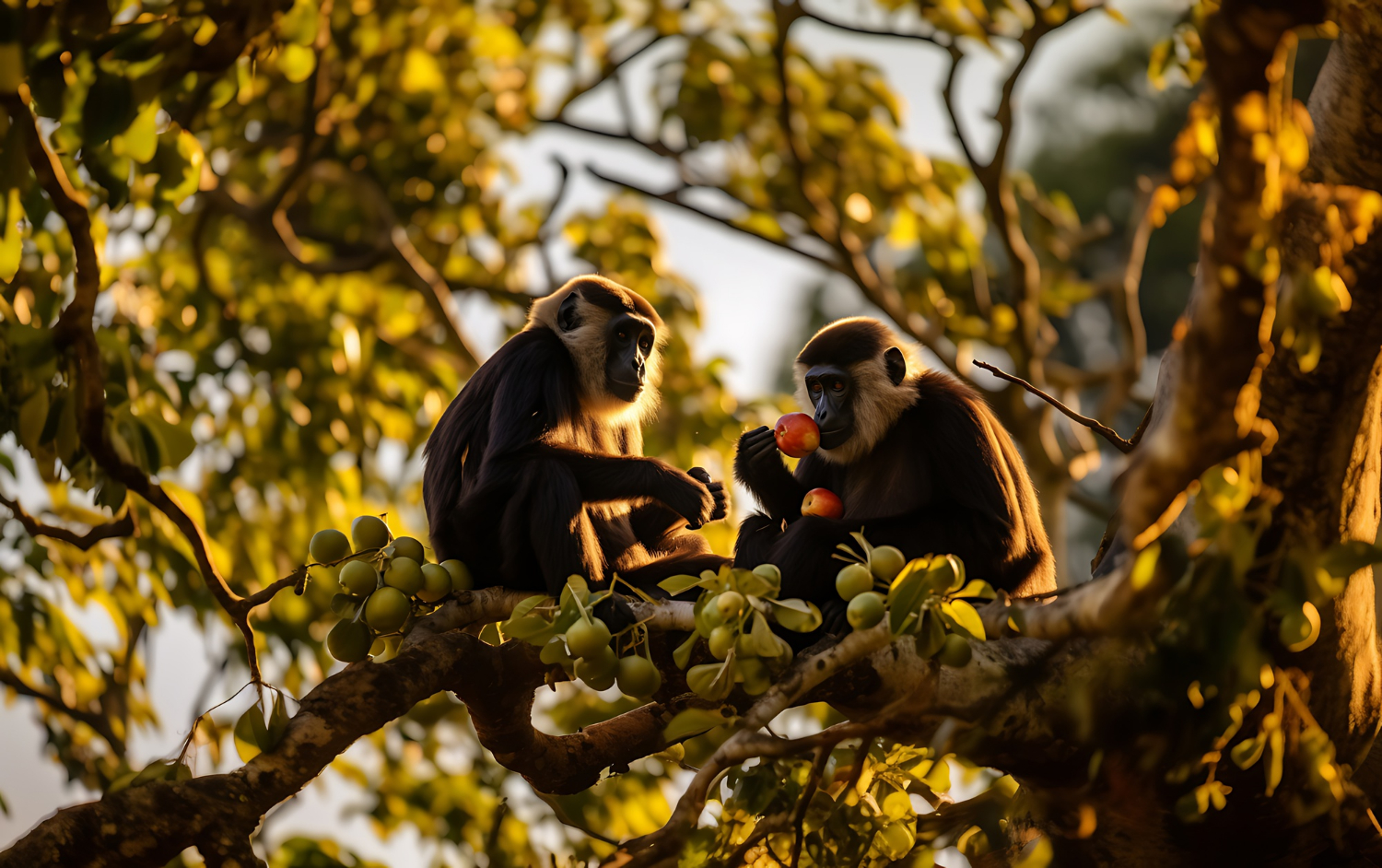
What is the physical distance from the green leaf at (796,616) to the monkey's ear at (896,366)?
202 cm

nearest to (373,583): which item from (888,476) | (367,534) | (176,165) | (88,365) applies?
(367,534)

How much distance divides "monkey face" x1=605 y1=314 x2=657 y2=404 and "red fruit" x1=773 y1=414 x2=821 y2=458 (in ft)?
2.36

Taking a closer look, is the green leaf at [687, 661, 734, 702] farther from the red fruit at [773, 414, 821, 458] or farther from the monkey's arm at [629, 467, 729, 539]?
the monkey's arm at [629, 467, 729, 539]

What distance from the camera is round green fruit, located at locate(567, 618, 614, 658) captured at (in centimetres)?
229

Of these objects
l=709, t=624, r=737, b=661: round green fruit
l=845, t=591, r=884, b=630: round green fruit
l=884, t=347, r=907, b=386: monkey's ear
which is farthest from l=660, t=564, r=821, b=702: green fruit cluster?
l=884, t=347, r=907, b=386: monkey's ear

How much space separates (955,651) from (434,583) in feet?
4.86

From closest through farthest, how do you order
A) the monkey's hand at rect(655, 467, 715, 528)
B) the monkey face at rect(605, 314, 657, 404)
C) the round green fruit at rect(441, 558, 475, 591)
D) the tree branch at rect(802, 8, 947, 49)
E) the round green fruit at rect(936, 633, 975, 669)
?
the round green fruit at rect(936, 633, 975, 669), the round green fruit at rect(441, 558, 475, 591), the monkey's hand at rect(655, 467, 715, 528), the monkey face at rect(605, 314, 657, 404), the tree branch at rect(802, 8, 947, 49)

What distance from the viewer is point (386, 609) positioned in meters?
2.79

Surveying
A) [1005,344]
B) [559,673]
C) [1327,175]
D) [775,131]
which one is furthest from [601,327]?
[775,131]

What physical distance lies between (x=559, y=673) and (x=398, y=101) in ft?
19.4

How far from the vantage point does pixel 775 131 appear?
805 cm

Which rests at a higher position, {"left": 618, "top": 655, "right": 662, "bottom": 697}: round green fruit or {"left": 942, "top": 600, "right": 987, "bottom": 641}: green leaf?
{"left": 618, "top": 655, "right": 662, "bottom": 697}: round green fruit

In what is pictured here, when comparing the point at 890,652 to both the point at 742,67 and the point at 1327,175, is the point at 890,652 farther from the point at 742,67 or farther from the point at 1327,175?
the point at 742,67

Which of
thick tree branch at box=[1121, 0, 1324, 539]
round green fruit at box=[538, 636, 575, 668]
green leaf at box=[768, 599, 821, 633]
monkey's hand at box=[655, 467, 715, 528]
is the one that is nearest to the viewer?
thick tree branch at box=[1121, 0, 1324, 539]
